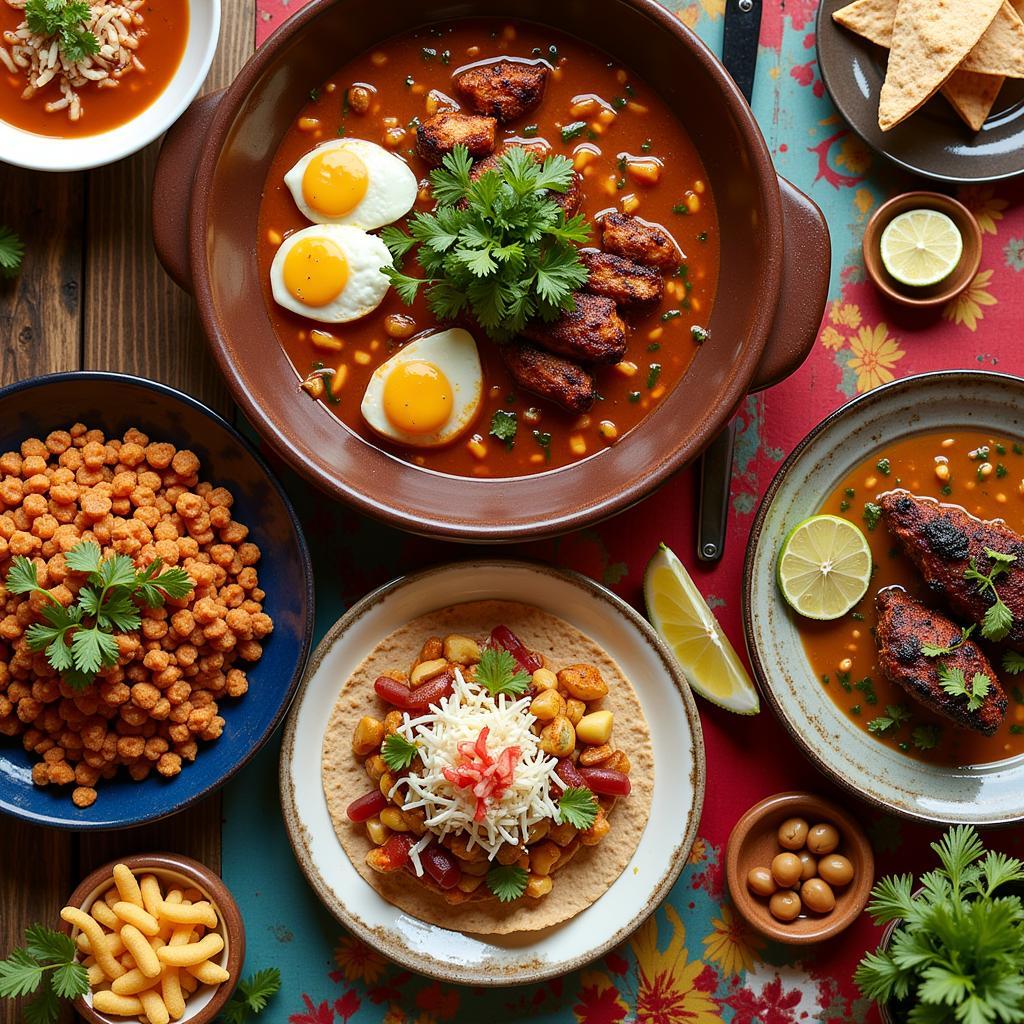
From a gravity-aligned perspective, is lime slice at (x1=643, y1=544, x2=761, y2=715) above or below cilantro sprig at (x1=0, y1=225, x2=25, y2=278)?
below

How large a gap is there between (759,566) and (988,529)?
89 cm

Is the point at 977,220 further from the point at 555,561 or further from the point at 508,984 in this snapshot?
the point at 508,984

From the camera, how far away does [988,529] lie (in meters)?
4.24

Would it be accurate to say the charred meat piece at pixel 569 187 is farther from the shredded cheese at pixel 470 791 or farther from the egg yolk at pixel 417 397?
the shredded cheese at pixel 470 791

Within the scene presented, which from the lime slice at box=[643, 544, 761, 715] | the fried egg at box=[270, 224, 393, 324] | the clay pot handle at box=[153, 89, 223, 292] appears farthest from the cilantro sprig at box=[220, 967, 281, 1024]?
the clay pot handle at box=[153, 89, 223, 292]

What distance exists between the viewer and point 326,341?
415 centimetres

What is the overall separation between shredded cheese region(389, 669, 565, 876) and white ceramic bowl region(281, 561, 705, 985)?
331mm

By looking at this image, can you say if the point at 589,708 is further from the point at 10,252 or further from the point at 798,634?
the point at 10,252

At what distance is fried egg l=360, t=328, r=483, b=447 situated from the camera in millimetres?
4066

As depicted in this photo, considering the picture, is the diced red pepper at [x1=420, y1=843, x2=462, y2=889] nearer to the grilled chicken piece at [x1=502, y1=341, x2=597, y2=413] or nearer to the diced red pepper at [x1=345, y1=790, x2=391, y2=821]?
the diced red pepper at [x1=345, y1=790, x2=391, y2=821]

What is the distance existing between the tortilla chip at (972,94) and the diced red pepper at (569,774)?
2.90m

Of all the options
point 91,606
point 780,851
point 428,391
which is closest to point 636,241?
point 428,391

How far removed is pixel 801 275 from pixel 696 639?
1.42m

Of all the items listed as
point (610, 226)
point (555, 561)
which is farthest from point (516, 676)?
point (610, 226)
